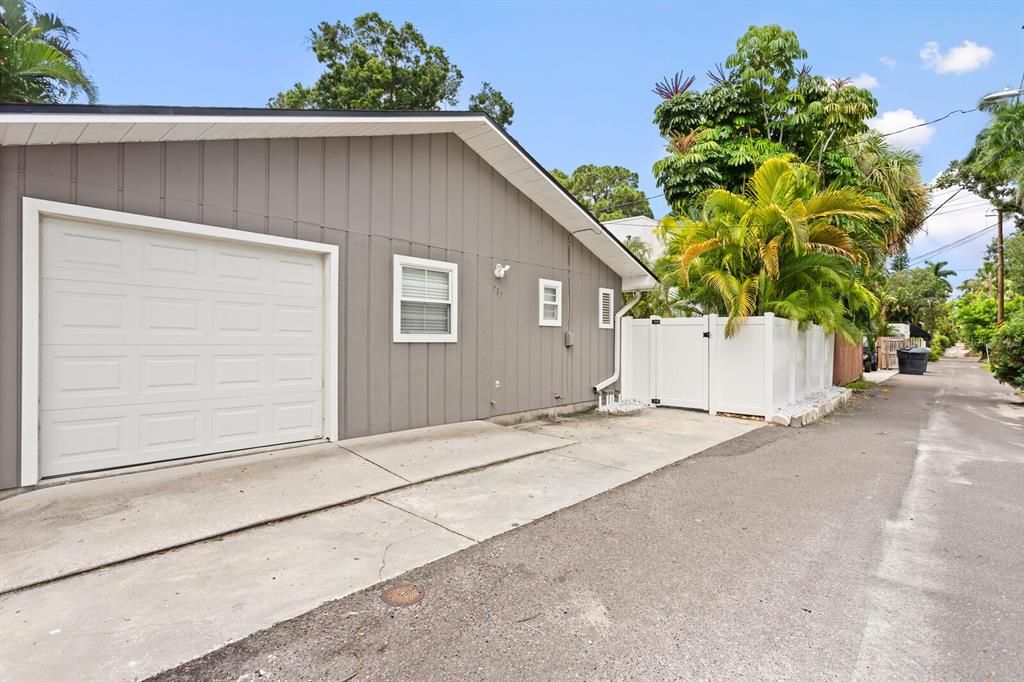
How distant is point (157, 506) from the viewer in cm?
361

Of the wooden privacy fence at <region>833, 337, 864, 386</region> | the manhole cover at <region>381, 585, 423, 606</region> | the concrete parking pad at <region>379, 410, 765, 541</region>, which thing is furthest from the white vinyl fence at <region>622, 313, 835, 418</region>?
the manhole cover at <region>381, 585, 423, 606</region>

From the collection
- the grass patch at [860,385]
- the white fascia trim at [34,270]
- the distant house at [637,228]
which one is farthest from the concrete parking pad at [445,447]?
the distant house at [637,228]

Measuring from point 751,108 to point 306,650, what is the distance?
15.0 meters

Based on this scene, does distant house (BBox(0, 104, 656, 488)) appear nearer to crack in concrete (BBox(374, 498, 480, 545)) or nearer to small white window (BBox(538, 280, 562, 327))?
small white window (BBox(538, 280, 562, 327))

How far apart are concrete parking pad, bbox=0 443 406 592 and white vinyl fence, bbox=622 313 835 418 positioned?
633cm

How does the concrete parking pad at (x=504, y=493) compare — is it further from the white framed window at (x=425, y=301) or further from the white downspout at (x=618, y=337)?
the white downspout at (x=618, y=337)

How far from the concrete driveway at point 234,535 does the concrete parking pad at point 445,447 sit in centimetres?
4

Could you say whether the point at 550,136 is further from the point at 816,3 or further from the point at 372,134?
the point at 372,134

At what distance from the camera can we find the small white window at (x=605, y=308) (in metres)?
9.55

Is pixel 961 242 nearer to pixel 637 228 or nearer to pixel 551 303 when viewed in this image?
pixel 637 228

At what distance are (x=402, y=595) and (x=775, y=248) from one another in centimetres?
825

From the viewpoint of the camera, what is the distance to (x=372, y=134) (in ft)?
19.7

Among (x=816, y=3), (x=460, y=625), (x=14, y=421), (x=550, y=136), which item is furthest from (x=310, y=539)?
(x=550, y=136)

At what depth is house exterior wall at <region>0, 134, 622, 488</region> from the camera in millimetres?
4039
